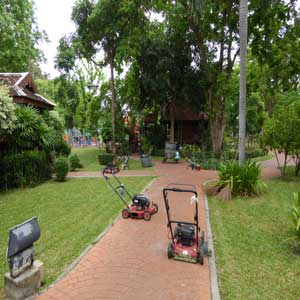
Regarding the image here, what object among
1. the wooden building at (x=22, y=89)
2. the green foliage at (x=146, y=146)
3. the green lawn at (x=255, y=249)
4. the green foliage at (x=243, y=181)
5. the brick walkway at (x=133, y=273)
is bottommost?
the brick walkway at (x=133, y=273)

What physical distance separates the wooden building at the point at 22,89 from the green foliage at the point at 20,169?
238cm

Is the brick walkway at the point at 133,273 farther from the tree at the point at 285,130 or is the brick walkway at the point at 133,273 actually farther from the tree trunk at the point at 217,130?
the tree trunk at the point at 217,130

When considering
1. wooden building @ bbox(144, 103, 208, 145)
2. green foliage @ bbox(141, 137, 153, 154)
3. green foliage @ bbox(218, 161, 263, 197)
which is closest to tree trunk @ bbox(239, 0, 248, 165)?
green foliage @ bbox(218, 161, 263, 197)

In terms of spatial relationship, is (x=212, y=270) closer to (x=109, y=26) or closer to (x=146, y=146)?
(x=109, y=26)

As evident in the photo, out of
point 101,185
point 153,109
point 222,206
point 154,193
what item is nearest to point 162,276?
point 222,206

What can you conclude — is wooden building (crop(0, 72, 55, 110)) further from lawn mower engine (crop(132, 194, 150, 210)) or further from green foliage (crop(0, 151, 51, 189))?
lawn mower engine (crop(132, 194, 150, 210))

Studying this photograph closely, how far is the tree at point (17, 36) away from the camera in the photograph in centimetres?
1802

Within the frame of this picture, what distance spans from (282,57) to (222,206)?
27.6ft

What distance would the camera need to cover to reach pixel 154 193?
8812 millimetres

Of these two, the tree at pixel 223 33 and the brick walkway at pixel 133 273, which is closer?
the brick walkway at pixel 133 273

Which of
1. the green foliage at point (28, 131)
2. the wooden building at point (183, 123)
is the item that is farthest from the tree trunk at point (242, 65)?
the wooden building at point (183, 123)

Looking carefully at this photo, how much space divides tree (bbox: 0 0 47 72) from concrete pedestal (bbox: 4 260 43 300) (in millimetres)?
18120

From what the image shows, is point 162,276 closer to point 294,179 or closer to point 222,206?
point 222,206

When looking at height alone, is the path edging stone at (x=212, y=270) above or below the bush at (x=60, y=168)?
below
